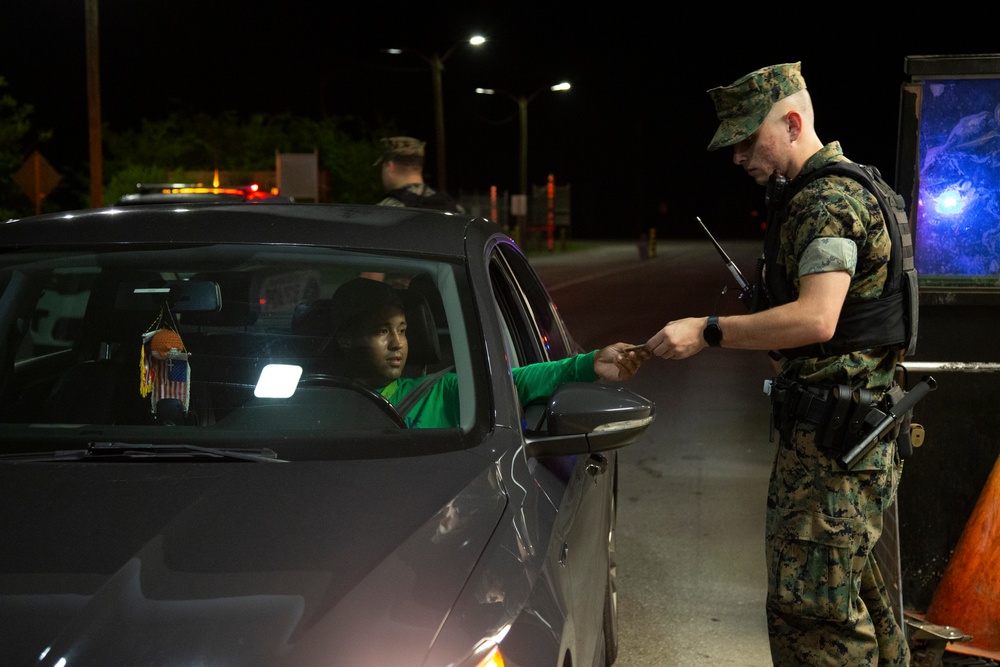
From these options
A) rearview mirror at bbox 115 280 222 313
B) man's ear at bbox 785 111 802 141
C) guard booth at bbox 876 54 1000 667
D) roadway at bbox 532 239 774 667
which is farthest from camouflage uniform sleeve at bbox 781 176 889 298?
rearview mirror at bbox 115 280 222 313

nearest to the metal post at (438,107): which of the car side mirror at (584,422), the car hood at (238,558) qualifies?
the car side mirror at (584,422)

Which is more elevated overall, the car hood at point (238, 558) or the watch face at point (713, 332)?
the watch face at point (713, 332)

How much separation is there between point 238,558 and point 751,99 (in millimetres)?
1924

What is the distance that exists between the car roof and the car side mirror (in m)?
0.53

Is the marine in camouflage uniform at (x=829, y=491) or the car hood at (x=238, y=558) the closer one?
the car hood at (x=238, y=558)

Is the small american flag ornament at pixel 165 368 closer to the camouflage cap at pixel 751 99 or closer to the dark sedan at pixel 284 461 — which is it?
the dark sedan at pixel 284 461

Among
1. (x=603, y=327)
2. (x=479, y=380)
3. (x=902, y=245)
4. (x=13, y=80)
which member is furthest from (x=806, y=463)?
(x=13, y=80)

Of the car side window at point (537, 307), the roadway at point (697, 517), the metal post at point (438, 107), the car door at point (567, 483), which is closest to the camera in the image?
the car door at point (567, 483)

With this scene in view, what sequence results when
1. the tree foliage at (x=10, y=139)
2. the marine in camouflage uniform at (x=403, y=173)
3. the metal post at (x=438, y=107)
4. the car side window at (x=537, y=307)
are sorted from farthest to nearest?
the metal post at (x=438, y=107), the tree foliage at (x=10, y=139), the marine in camouflage uniform at (x=403, y=173), the car side window at (x=537, y=307)

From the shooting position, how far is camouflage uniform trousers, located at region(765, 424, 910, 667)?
3166 millimetres

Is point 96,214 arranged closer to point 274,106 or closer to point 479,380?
point 479,380

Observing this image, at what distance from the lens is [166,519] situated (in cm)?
220

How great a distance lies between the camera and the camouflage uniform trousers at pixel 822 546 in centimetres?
317

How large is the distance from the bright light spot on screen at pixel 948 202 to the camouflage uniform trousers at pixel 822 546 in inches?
50.6
